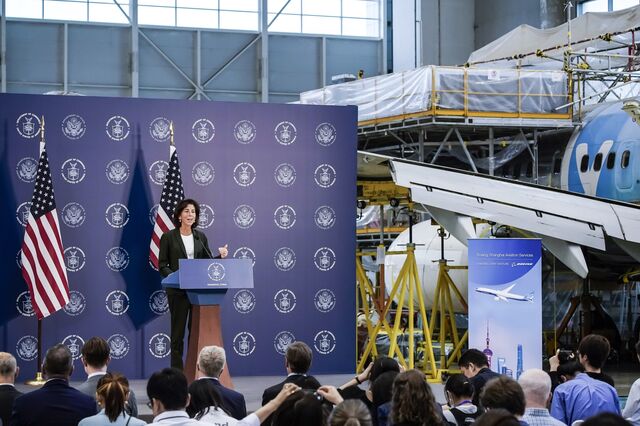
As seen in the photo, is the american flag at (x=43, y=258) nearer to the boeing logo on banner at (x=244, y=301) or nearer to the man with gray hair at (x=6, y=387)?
the boeing logo on banner at (x=244, y=301)

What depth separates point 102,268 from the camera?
15.7 meters

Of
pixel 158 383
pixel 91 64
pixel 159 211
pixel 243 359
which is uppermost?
pixel 91 64

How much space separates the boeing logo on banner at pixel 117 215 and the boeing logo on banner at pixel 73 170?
0.59 meters

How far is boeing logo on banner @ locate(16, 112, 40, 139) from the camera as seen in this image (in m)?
15.6

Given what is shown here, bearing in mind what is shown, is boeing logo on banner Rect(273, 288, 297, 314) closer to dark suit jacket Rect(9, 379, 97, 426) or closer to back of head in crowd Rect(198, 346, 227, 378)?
back of head in crowd Rect(198, 346, 227, 378)

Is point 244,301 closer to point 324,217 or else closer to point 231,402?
point 324,217

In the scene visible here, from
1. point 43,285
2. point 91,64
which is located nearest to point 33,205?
point 43,285

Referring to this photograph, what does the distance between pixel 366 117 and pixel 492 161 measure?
13.1 feet

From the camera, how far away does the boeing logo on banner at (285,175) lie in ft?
54.0

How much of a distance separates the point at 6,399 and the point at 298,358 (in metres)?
2.09

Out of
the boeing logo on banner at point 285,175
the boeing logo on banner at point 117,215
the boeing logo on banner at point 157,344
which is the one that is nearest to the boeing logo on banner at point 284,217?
the boeing logo on banner at point 285,175

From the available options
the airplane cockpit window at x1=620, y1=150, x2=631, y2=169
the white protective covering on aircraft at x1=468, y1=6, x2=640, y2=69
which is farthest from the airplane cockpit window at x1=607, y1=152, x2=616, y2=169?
the white protective covering on aircraft at x1=468, y1=6, x2=640, y2=69

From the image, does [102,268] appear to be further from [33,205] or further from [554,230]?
[554,230]

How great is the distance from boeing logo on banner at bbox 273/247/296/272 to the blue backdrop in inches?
0.8
